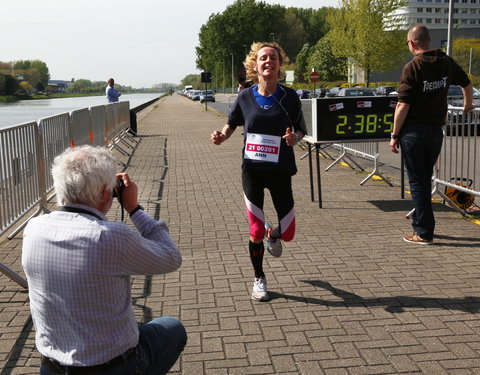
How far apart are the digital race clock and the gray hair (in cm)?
593

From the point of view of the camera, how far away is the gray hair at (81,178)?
216 centimetres

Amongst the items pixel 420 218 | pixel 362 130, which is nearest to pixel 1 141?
pixel 420 218

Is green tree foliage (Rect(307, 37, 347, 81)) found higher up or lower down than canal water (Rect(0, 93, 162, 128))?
higher up

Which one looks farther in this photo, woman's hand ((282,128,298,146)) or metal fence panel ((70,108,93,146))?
metal fence panel ((70,108,93,146))

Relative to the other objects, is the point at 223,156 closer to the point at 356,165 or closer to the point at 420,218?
the point at 356,165

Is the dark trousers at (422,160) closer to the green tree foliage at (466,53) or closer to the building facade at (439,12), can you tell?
the green tree foliage at (466,53)

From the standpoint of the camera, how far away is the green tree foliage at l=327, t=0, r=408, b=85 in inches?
2116

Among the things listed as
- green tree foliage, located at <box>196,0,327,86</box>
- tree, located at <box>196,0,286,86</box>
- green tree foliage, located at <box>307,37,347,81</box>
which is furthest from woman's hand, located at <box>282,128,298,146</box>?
tree, located at <box>196,0,286,86</box>

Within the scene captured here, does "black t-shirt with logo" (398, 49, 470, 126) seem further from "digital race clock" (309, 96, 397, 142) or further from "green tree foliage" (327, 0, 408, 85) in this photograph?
"green tree foliage" (327, 0, 408, 85)

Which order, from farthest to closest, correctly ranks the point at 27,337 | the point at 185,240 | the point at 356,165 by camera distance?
1. the point at 356,165
2. the point at 185,240
3. the point at 27,337

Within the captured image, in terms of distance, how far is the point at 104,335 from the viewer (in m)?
2.13

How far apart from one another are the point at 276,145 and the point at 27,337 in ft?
7.33

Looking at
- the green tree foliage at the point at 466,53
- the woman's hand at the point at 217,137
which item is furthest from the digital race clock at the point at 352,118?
the green tree foliage at the point at 466,53

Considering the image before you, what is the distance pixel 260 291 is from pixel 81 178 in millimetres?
2594
